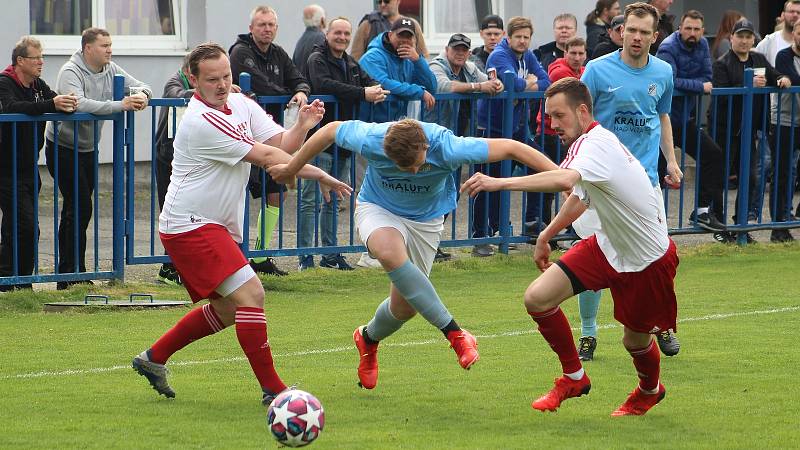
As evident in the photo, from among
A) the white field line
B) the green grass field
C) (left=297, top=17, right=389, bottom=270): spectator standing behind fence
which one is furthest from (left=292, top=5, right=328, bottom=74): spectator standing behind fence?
the white field line

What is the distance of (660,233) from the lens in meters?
7.58

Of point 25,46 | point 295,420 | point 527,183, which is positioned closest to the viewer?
point 295,420

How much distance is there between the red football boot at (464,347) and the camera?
25.2 feet

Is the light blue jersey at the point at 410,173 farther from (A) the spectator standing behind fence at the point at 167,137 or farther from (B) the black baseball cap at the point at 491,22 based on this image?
(B) the black baseball cap at the point at 491,22

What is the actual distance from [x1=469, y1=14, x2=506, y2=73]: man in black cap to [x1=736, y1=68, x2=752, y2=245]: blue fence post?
2.57 meters

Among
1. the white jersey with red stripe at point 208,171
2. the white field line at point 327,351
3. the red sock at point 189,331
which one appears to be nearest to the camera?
the white jersey with red stripe at point 208,171

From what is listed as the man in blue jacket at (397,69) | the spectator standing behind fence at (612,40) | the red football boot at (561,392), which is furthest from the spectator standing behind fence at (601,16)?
the red football boot at (561,392)

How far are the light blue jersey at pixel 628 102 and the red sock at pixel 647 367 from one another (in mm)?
2492

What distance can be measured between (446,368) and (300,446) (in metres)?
2.50

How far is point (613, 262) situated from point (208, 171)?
2197mm

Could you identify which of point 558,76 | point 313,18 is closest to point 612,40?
point 558,76

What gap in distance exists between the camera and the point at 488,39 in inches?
606

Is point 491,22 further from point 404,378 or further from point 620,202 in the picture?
point 620,202

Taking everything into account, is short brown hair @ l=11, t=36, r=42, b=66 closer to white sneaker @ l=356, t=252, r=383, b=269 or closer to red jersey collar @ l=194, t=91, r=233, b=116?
white sneaker @ l=356, t=252, r=383, b=269
